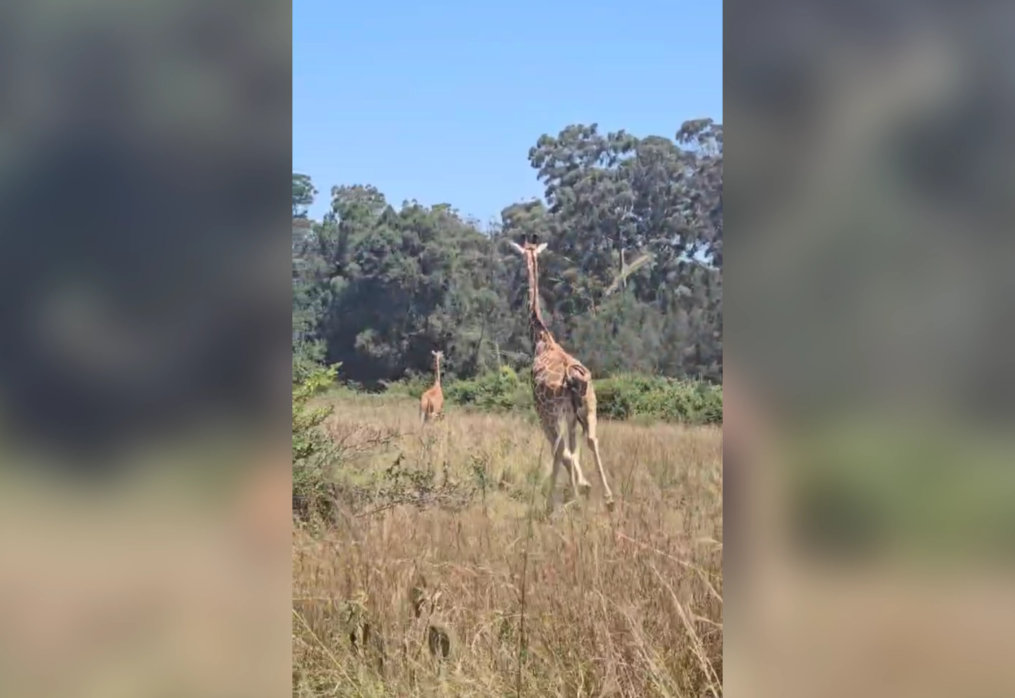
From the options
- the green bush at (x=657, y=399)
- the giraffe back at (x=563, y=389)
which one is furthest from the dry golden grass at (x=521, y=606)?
the green bush at (x=657, y=399)

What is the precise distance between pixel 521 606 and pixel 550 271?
14.4 meters

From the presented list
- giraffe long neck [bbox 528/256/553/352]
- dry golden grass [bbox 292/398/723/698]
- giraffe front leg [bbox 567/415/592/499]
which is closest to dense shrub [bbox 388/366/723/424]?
giraffe long neck [bbox 528/256/553/352]

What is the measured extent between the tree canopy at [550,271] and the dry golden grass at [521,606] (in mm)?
9777

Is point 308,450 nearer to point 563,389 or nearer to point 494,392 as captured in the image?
point 563,389

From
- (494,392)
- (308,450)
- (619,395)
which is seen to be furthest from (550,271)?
(308,450)

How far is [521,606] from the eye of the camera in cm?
173

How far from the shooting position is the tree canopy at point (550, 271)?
13484mm

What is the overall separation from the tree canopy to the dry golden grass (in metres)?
9.78

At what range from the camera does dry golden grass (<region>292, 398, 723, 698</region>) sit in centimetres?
157

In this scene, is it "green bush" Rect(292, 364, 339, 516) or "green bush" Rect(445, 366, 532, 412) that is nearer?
"green bush" Rect(292, 364, 339, 516)

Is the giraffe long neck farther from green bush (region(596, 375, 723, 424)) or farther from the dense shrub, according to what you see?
green bush (region(596, 375, 723, 424))

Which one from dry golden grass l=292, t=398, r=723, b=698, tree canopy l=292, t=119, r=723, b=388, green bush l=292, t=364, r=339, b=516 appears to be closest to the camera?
dry golden grass l=292, t=398, r=723, b=698
